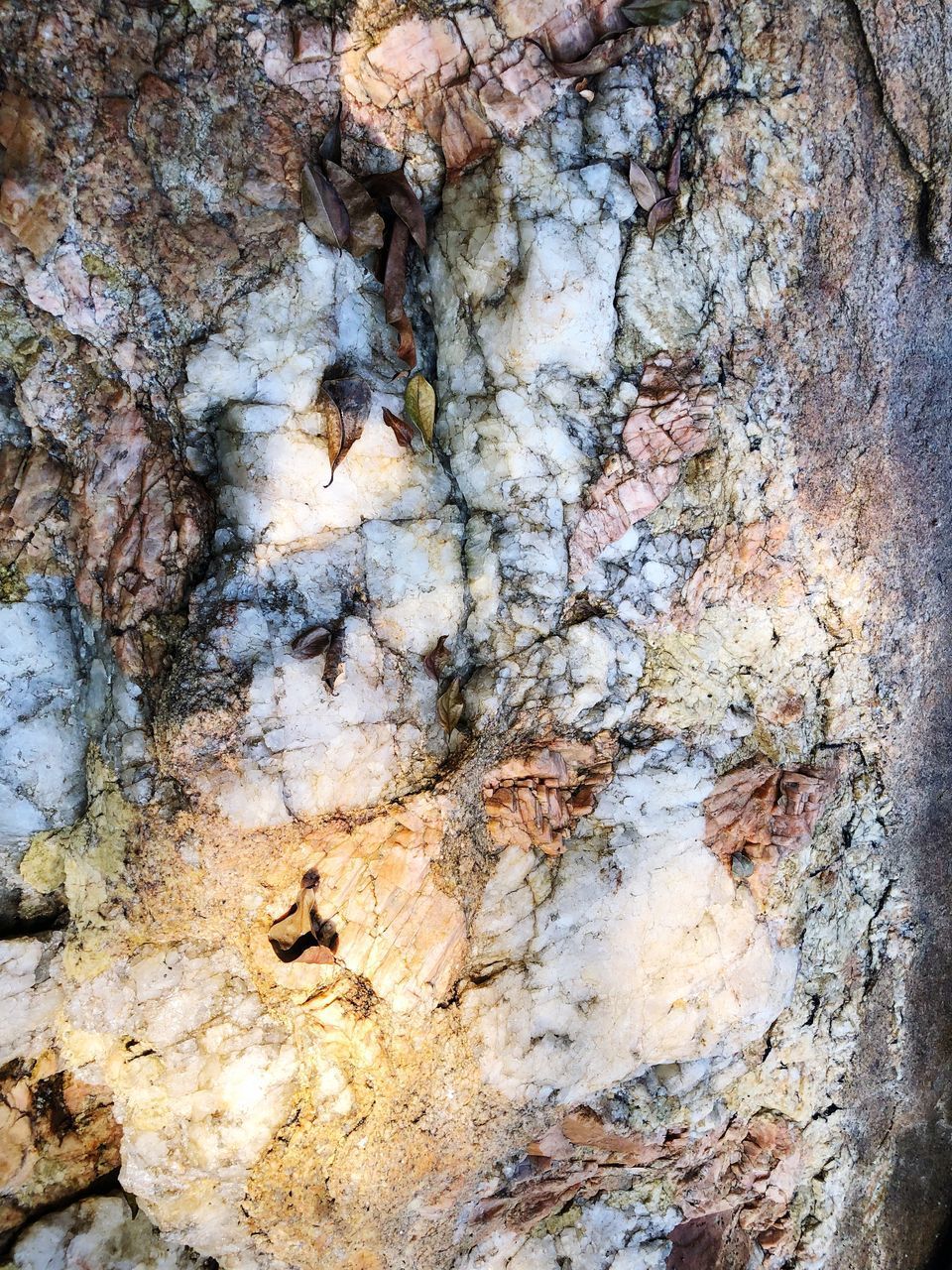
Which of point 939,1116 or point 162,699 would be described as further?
point 939,1116

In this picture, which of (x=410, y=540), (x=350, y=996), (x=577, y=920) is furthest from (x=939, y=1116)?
(x=410, y=540)

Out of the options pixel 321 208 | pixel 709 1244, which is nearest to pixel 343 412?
pixel 321 208

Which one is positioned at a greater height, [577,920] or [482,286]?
[482,286]

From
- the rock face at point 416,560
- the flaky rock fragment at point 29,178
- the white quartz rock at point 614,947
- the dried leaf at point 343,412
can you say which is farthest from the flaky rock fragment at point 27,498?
the white quartz rock at point 614,947

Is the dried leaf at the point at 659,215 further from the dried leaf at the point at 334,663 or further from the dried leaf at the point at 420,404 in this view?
the dried leaf at the point at 334,663

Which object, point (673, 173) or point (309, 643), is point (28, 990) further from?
point (673, 173)

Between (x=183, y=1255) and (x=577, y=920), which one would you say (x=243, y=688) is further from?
(x=183, y=1255)
